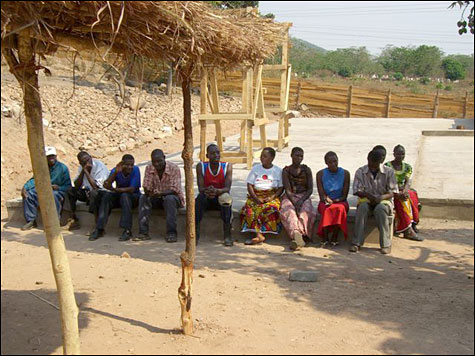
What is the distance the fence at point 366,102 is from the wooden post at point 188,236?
21.2 meters

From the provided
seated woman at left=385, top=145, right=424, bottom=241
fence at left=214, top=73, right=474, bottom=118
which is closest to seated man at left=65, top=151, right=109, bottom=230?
seated woman at left=385, top=145, right=424, bottom=241

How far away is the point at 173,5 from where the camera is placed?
3.22m

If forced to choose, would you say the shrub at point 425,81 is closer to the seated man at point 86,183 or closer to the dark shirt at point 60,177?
the seated man at point 86,183

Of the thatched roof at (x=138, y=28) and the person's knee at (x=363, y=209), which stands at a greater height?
the thatched roof at (x=138, y=28)

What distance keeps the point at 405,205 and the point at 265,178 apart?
1781 mm

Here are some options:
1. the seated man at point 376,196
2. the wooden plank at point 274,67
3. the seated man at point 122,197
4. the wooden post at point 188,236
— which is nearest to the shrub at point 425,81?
the wooden plank at point 274,67

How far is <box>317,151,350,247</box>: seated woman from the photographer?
261 inches

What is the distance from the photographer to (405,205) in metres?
→ 6.88

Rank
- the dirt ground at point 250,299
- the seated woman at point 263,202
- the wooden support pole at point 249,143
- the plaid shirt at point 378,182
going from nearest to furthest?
the dirt ground at point 250,299
the plaid shirt at point 378,182
the seated woman at point 263,202
the wooden support pole at point 249,143

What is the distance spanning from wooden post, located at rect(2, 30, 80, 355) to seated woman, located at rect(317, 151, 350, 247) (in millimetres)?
3778

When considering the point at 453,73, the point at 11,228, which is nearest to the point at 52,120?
the point at 11,228

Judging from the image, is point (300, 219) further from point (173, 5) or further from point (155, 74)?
point (173, 5)

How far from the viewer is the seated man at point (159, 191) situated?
23.1 ft

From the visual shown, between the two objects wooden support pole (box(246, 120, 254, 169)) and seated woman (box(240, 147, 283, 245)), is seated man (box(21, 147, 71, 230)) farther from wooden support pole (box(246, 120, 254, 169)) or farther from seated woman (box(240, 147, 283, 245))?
wooden support pole (box(246, 120, 254, 169))
